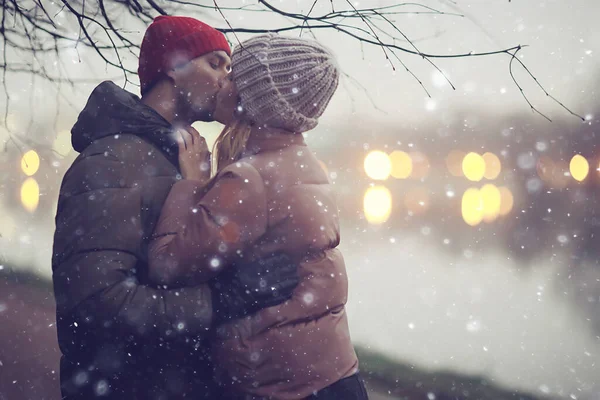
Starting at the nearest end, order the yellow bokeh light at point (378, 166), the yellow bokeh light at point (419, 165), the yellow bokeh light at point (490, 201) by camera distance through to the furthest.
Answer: the yellow bokeh light at point (490, 201) < the yellow bokeh light at point (378, 166) < the yellow bokeh light at point (419, 165)

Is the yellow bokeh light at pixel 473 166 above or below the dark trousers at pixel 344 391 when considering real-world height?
below

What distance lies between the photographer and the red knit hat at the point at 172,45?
230 cm

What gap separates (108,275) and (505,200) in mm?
35798

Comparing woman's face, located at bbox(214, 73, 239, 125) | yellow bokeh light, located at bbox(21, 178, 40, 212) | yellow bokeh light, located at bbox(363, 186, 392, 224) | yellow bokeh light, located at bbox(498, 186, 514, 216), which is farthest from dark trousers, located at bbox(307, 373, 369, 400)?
yellow bokeh light, located at bbox(498, 186, 514, 216)

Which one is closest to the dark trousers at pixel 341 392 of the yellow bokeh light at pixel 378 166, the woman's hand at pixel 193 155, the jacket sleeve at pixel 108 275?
the jacket sleeve at pixel 108 275

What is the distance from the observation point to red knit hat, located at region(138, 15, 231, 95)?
2.30m

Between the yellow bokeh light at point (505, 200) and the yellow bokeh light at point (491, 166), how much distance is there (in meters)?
7.11

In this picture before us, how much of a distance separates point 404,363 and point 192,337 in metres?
5.38

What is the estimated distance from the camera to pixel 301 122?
6.84 feet

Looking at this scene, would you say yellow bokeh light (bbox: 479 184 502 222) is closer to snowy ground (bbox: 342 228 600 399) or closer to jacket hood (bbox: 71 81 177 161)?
snowy ground (bbox: 342 228 600 399)

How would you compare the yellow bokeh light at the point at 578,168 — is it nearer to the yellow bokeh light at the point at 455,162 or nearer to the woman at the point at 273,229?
the yellow bokeh light at the point at 455,162

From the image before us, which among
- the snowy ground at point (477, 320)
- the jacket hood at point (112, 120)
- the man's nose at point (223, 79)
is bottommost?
the snowy ground at point (477, 320)

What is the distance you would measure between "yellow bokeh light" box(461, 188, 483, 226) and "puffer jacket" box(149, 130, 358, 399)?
2246 centimetres

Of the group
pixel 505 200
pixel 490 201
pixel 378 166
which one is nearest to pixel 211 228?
pixel 490 201
